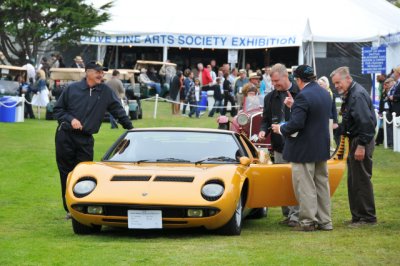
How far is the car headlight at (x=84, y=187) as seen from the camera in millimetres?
9930

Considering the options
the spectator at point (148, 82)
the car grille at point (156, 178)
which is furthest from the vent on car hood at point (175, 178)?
the spectator at point (148, 82)

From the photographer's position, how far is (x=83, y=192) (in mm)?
9945

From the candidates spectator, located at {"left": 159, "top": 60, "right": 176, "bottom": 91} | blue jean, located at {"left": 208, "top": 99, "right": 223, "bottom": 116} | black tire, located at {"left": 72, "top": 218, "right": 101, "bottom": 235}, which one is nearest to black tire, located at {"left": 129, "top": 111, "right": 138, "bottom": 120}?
blue jean, located at {"left": 208, "top": 99, "right": 223, "bottom": 116}

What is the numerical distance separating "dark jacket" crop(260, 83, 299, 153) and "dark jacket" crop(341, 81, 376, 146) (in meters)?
0.90

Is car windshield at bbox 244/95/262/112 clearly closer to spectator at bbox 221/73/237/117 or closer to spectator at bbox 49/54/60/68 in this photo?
spectator at bbox 221/73/237/117

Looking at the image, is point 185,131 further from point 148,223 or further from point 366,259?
point 366,259


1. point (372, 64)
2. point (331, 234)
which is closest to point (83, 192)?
point (331, 234)

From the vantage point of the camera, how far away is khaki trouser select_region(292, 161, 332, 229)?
10617 mm

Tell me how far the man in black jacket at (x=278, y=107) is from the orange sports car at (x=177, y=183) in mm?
478

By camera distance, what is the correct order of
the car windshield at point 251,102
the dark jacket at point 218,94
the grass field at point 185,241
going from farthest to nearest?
the dark jacket at point 218,94 < the car windshield at point 251,102 < the grass field at point 185,241

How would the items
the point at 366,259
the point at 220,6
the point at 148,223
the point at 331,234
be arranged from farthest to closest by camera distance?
the point at 220,6 → the point at 331,234 → the point at 148,223 → the point at 366,259

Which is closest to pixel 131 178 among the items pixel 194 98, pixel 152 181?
pixel 152 181

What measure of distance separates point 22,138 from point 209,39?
75.0 ft

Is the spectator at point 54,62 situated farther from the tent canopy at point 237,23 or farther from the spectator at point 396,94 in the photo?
the spectator at point 396,94
